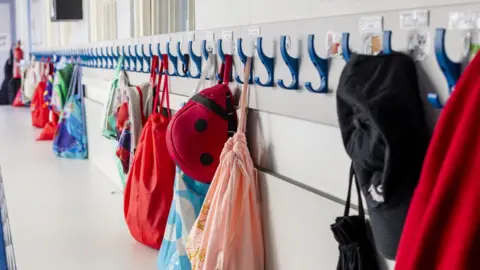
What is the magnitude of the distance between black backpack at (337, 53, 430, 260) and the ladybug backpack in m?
0.52

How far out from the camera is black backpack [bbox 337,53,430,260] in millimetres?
784

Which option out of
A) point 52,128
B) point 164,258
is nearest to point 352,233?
→ point 164,258

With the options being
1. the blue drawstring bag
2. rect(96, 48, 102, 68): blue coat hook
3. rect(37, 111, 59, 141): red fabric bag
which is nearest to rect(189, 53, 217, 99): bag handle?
the blue drawstring bag

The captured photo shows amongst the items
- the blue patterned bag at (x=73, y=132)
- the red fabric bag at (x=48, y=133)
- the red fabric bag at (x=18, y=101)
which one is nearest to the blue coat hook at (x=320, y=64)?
the blue patterned bag at (x=73, y=132)

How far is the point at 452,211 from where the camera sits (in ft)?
2.14

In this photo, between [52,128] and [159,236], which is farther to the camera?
[52,128]

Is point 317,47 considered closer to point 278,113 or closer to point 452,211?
point 278,113

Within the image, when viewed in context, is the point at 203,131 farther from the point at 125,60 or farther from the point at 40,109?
the point at 40,109

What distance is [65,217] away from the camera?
2.16 metres

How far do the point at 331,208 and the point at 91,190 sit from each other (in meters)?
1.74

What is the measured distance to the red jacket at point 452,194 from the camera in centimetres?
63

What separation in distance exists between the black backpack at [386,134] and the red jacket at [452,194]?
0.31ft

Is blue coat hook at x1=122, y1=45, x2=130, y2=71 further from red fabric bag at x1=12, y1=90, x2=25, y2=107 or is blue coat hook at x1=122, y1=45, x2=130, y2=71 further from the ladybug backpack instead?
red fabric bag at x1=12, y1=90, x2=25, y2=107

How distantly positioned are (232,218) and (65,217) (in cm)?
114
